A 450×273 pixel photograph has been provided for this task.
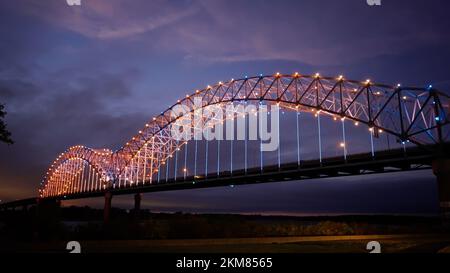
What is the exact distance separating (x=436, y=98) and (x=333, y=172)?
18.3 meters

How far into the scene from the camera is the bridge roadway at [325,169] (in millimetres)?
48809

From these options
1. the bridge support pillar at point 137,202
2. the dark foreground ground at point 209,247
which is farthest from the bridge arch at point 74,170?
the dark foreground ground at point 209,247

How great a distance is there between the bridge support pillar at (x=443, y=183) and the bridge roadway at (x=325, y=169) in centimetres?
165

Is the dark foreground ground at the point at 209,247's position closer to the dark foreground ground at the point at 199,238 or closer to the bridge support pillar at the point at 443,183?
the dark foreground ground at the point at 199,238

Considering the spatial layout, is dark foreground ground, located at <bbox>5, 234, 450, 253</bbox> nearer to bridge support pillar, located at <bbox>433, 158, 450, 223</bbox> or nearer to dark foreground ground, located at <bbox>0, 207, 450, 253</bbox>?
dark foreground ground, located at <bbox>0, 207, 450, 253</bbox>

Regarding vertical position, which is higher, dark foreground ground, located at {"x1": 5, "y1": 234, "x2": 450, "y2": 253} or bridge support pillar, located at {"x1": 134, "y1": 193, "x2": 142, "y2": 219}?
→ bridge support pillar, located at {"x1": 134, "y1": 193, "x2": 142, "y2": 219}

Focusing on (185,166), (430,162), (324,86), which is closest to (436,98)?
(430,162)

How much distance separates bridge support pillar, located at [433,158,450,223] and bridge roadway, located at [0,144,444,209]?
165 centimetres

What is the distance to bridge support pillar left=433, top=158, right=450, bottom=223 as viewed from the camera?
38978mm

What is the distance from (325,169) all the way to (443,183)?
19685mm

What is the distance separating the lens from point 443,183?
4081 cm

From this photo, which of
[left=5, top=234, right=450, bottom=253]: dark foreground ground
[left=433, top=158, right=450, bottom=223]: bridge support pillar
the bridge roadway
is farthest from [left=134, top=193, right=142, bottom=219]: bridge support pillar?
[left=5, top=234, right=450, bottom=253]: dark foreground ground

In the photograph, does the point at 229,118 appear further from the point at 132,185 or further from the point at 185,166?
the point at 132,185

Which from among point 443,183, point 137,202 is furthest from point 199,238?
point 137,202
